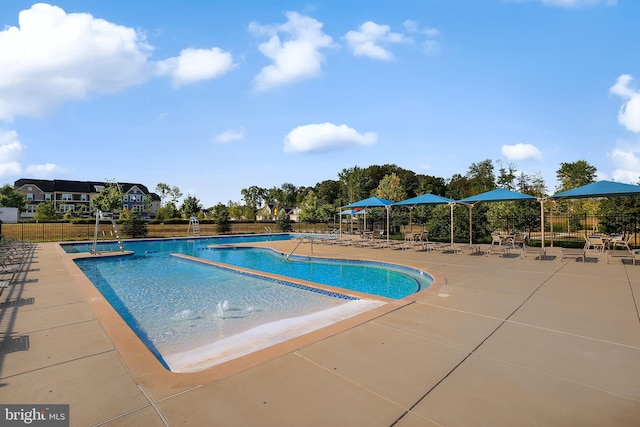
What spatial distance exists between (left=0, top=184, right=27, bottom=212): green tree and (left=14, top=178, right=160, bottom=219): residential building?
18.0 feet

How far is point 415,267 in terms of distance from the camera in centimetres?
971

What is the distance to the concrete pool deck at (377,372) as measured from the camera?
237cm

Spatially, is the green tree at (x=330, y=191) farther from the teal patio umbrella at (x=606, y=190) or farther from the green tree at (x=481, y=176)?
the teal patio umbrella at (x=606, y=190)

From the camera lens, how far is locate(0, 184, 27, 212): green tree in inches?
1684

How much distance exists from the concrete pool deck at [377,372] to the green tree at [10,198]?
53698 mm

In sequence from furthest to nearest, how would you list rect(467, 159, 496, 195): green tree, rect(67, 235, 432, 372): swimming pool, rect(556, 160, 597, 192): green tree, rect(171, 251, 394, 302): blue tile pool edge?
rect(467, 159, 496, 195): green tree
rect(556, 160, 597, 192): green tree
rect(171, 251, 394, 302): blue tile pool edge
rect(67, 235, 432, 372): swimming pool

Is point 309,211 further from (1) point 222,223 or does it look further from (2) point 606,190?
(2) point 606,190

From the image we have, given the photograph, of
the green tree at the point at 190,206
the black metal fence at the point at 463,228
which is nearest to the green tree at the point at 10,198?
the green tree at the point at 190,206

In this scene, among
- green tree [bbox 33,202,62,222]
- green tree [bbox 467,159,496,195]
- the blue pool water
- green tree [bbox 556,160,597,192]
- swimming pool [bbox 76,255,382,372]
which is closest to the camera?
swimming pool [bbox 76,255,382,372]

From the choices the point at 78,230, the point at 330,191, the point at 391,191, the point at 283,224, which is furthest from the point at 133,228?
the point at 330,191

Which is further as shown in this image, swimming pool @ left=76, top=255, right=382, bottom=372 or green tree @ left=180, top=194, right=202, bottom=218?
green tree @ left=180, top=194, right=202, bottom=218

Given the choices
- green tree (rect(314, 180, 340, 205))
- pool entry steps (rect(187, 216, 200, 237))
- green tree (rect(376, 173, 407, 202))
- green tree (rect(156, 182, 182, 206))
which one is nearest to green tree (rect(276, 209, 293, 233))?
pool entry steps (rect(187, 216, 200, 237))

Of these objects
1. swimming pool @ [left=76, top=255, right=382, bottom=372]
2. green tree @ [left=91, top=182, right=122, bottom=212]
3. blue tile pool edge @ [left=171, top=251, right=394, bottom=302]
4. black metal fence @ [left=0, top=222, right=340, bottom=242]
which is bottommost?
swimming pool @ [left=76, top=255, right=382, bottom=372]

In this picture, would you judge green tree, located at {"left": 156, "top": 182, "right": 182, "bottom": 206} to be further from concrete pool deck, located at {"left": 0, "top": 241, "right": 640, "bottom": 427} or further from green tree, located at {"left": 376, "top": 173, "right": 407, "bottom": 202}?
concrete pool deck, located at {"left": 0, "top": 241, "right": 640, "bottom": 427}
